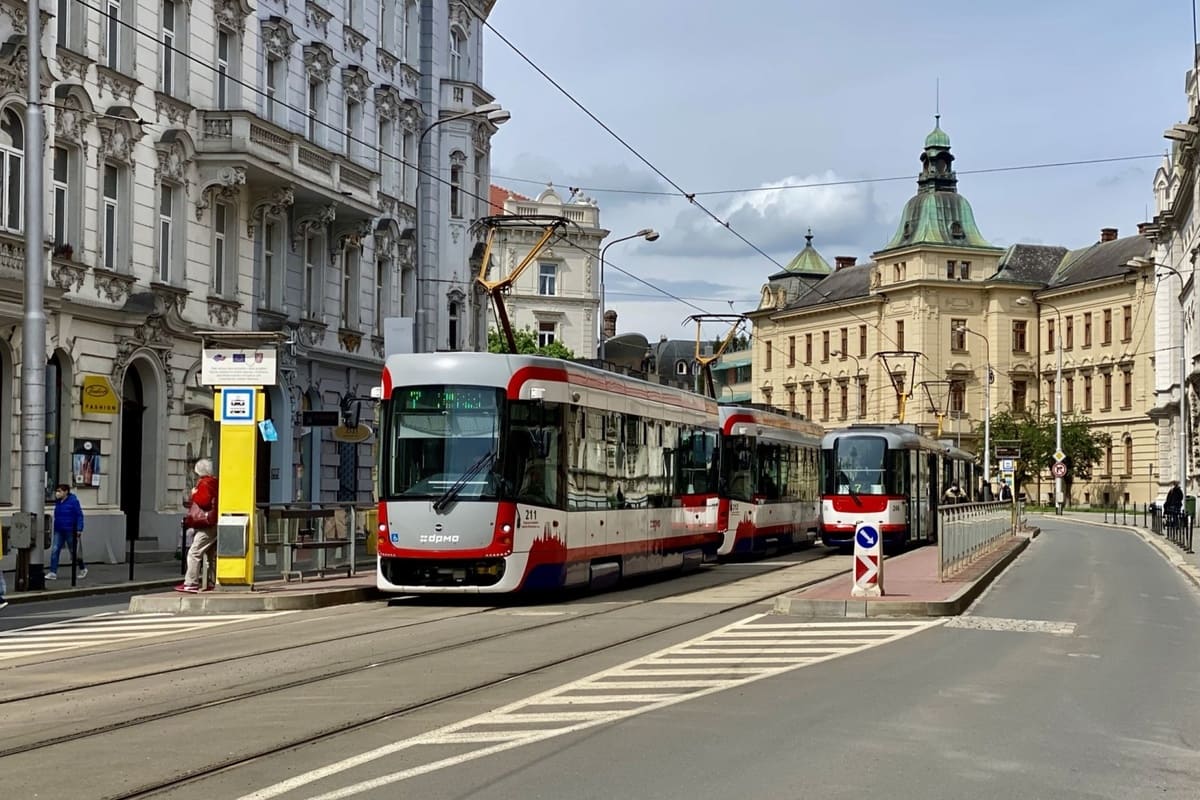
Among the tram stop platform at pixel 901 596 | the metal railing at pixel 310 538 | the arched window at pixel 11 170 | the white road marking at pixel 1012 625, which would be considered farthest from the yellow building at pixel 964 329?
the white road marking at pixel 1012 625

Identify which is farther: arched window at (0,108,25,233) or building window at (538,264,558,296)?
building window at (538,264,558,296)

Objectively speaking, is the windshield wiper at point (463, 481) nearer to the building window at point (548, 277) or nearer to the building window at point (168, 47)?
the building window at point (168, 47)

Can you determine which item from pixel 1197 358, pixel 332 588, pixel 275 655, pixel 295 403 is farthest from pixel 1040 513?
pixel 275 655

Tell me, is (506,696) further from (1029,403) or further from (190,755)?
(1029,403)

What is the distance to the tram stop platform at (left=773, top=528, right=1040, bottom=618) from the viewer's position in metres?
20.0

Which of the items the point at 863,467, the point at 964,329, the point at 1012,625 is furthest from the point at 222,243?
the point at 964,329

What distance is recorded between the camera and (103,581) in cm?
2700

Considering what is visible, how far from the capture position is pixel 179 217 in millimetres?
35094

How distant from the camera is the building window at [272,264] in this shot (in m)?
39.3

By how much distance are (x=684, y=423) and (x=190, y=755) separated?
20015 mm

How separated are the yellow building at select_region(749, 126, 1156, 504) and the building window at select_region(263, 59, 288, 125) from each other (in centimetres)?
7309

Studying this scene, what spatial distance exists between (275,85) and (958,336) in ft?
279

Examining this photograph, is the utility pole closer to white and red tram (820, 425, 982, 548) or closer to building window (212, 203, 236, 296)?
building window (212, 203, 236, 296)

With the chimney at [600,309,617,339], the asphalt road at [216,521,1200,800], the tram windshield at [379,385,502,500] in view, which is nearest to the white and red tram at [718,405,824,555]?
the tram windshield at [379,385,502,500]
